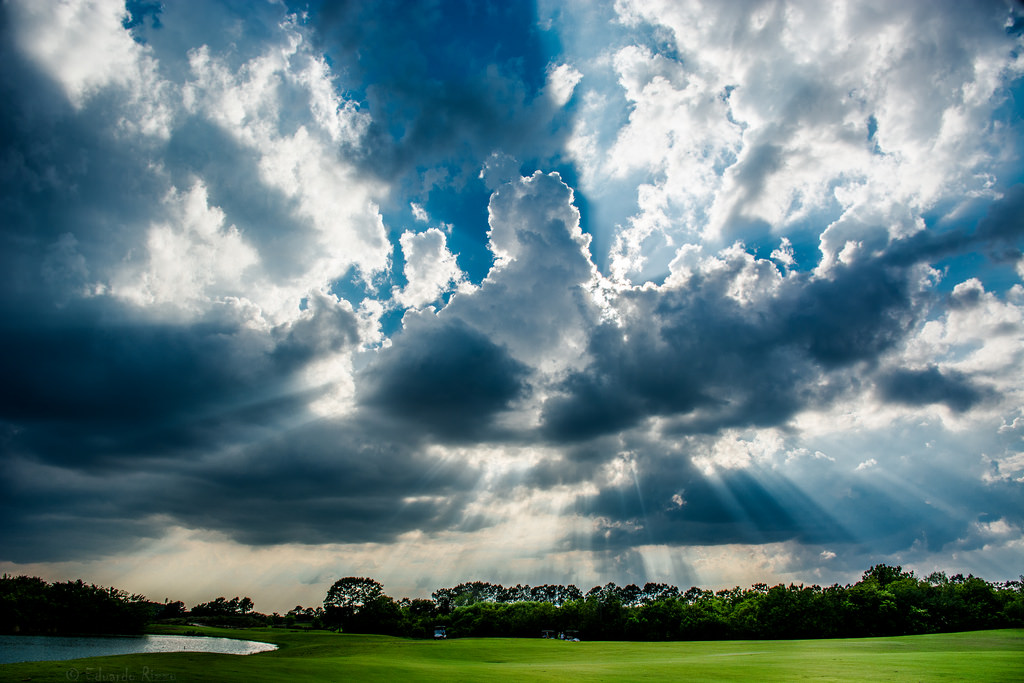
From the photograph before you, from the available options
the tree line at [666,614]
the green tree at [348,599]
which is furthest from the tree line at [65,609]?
the green tree at [348,599]

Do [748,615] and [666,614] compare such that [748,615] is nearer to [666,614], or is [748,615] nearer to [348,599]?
[666,614]

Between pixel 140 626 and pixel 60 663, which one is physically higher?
pixel 60 663

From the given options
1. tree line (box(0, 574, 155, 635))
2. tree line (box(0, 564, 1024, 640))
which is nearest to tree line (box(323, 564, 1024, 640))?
tree line (box(0, 564, 1024, 640))

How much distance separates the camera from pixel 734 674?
3247 cm

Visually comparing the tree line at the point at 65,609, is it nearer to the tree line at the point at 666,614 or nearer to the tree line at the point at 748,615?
the tree line at the point at 666,614

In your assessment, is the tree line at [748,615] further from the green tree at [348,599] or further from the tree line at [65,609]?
the tree line at [65,609]

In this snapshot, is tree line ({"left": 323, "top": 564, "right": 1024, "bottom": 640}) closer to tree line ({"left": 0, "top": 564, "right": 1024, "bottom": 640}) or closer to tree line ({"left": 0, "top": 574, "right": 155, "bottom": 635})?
tree line ({"left": 0, "top": 564, "right": 1024, "bottom": 640})

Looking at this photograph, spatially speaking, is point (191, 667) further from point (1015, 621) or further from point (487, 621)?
point (1015, 621)

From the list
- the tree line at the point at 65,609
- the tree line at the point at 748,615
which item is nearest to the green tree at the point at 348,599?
the tree line at the point at 748,615

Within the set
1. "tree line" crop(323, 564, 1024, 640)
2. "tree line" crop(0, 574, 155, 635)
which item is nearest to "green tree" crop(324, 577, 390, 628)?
"tree line" crop(323, 564, 1024, 640)

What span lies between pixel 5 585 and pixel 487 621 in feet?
328

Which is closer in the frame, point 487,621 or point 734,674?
point 734,674

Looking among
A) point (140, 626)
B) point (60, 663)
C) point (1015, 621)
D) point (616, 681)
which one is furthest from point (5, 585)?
point (1015, 621)

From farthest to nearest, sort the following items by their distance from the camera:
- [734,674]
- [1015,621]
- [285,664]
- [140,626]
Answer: [140,626] < [1015,621] < [285,664] < [734,674]
